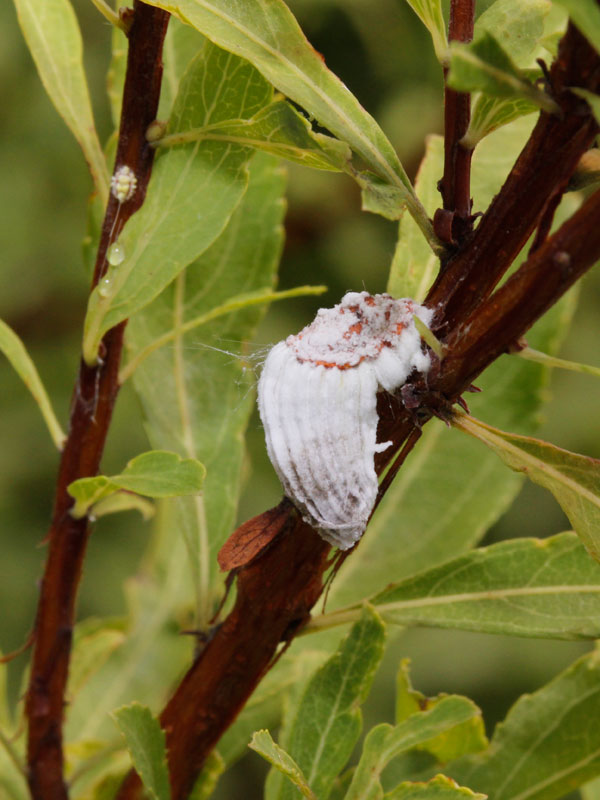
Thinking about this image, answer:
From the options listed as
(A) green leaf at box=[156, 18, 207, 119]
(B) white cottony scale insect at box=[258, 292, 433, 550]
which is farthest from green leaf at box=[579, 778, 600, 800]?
(A) green leaf at box=[156, 18, 207, 119]

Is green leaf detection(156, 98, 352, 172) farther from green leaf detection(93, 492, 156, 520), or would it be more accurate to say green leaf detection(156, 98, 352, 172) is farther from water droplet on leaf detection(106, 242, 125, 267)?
green leaf detection(93, 492, 156, 520)

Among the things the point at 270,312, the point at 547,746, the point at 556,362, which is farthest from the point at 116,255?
the point at 270,312

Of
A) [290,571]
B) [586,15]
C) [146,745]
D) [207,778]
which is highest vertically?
[586,15]

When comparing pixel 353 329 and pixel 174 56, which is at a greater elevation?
pixel 174 56

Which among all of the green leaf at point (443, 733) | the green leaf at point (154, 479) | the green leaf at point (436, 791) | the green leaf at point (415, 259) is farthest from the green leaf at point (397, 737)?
the green leaf at point (415, 259)

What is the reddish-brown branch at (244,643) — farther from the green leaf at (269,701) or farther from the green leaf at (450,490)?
the green leaf at (450,490)

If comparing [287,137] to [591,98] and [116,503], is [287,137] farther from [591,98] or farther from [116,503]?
[116,503]
